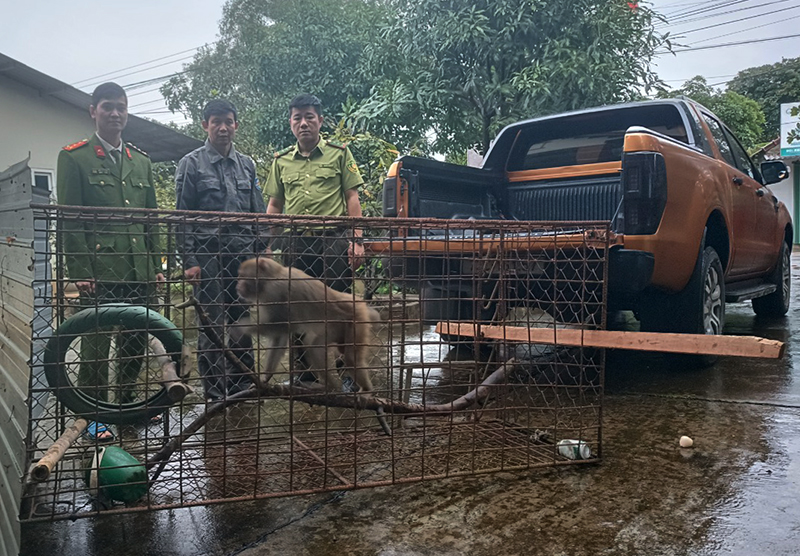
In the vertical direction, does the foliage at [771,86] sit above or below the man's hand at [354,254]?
above

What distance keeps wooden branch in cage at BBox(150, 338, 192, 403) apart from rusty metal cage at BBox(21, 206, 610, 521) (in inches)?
0.4

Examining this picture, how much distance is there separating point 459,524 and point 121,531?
1.29 m

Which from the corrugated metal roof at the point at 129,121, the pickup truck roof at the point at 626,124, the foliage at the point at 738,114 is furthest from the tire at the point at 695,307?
the foliage at the point at 738,114

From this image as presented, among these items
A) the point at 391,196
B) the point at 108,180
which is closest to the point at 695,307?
the point at 391,196

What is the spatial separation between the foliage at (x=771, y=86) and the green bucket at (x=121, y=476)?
32970mm

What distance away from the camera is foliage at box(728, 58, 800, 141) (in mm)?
30531

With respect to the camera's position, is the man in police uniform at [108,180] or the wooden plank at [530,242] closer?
the wooden plank at [530,242]

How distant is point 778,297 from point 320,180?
5.47 meters

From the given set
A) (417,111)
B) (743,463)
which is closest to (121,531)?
(743,463)

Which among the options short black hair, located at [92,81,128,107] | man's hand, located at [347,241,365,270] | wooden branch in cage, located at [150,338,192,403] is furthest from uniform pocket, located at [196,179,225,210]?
wooden branch in cage, located at [150,338,192,403]

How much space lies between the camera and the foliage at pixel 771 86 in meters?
30.5

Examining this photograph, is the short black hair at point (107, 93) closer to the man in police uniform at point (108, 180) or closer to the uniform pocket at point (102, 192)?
the man in police uniform at point (108, 180)

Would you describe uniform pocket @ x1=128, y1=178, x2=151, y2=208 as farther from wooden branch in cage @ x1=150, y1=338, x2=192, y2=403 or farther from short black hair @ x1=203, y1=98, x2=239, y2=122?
wooden branch in cage @ x1=150, y1=338, x2=192, y2=403

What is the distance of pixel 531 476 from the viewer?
10.0 ft
